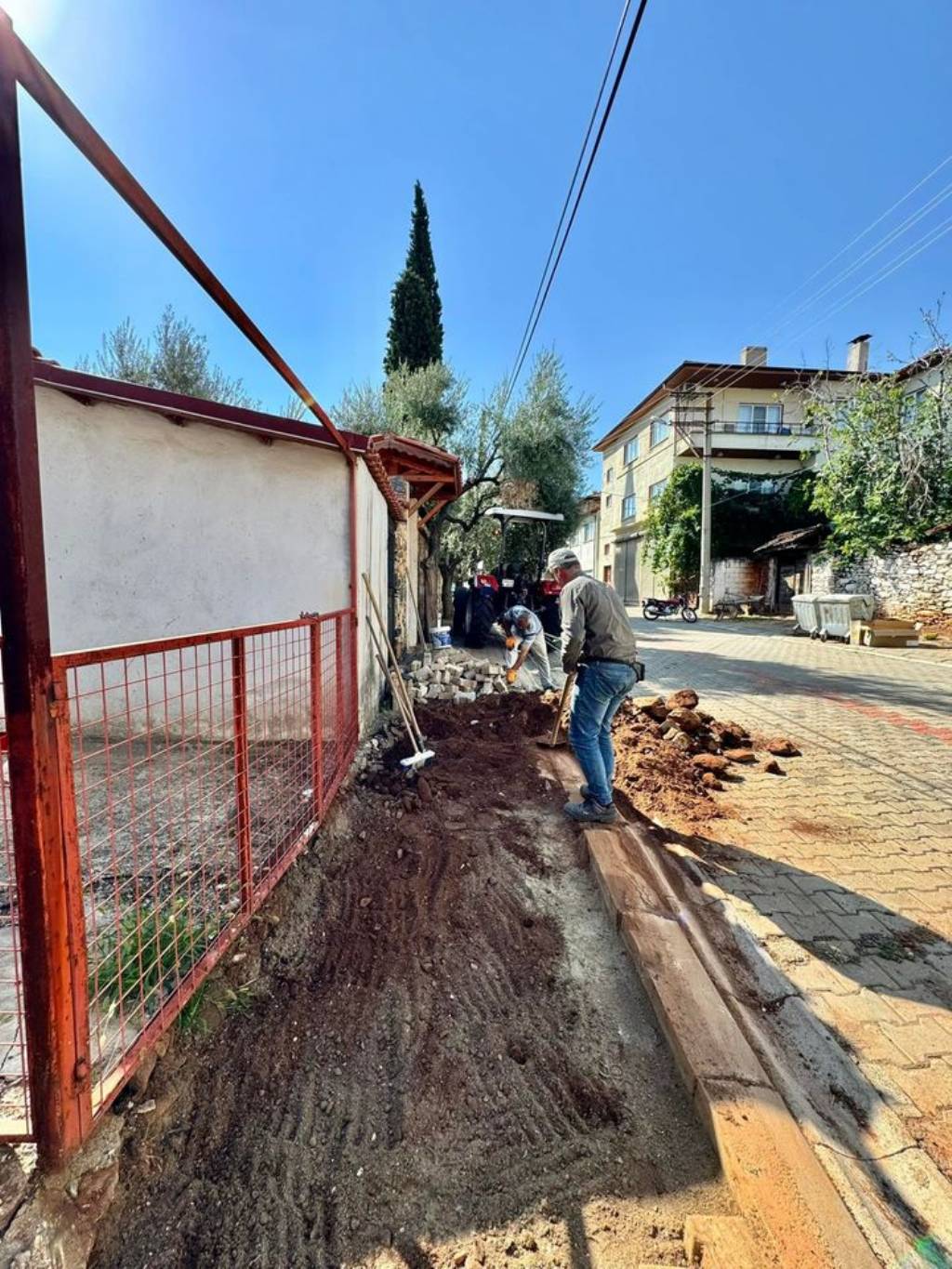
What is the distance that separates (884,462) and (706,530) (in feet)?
22.5

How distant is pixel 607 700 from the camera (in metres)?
3.73

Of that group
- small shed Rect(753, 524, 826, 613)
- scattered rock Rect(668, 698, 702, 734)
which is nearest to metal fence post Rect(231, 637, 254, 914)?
scattered rock Rect(668, 698, 702, 734)

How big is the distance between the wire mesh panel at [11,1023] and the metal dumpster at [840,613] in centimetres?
1595

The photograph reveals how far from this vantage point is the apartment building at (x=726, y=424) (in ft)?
80.2

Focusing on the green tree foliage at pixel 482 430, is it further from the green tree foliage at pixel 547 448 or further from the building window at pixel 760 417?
the building window at pixel 760 417

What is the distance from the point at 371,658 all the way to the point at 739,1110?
4.73 metres

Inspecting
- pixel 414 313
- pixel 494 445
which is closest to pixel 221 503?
pixel 494 445

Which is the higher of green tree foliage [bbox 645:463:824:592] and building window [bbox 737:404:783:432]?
building window [bbox 737:404:783:432]

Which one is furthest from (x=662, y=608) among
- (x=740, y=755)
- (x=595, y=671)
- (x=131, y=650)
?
(x=131, y=650)

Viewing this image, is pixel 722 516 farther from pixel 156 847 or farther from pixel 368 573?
pixel 156 847

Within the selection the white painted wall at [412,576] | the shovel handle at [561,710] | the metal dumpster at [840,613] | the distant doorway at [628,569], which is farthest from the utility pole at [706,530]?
the shovel handle at [561,710]

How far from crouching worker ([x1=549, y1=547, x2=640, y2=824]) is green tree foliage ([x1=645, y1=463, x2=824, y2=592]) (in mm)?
22514

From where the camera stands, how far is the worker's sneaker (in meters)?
3.70

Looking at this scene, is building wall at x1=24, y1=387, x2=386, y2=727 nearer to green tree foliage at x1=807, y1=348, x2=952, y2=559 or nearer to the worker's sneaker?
the worker's sneaker
